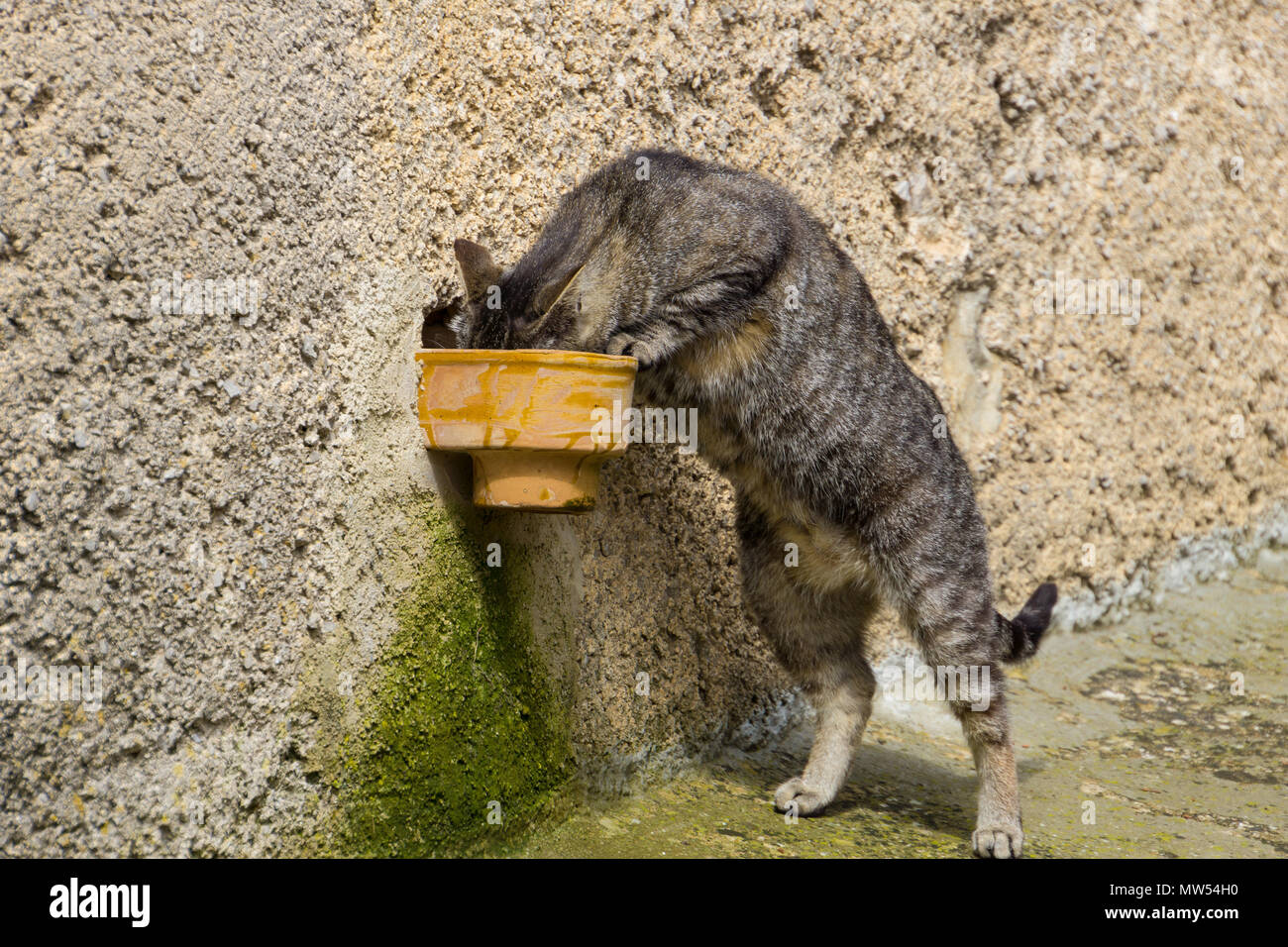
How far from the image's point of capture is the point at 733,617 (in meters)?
4.19

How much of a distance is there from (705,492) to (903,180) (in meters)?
1.68

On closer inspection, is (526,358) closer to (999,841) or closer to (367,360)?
(367,360)

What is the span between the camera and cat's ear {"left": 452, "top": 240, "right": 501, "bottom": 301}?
9.89ft

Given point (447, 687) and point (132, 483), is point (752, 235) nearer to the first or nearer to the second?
point (447, 687)

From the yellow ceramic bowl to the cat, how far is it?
33 cm

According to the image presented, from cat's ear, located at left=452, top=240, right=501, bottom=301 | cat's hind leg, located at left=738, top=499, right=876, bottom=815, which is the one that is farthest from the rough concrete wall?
cat's hind leg, located at left=738, top=499, right=876, bottom=815

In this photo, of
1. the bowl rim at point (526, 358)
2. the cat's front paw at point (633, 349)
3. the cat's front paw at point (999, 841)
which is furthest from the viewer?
the cat's front paw at point (999, 841)

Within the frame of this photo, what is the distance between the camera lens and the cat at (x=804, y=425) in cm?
333

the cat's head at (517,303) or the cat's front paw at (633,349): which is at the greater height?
the cat's head at (517,303)

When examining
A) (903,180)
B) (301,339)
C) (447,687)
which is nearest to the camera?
(301,339)

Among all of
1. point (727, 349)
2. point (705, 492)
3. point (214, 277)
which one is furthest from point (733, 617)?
point (214, 277)

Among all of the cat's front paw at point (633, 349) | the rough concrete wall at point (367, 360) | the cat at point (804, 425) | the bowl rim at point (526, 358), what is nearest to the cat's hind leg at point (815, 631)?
the cat at point (804, 425)

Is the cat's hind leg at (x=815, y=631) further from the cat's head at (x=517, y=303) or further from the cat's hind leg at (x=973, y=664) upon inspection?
the cat's head at (x=517, y=303)

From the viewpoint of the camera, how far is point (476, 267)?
3.02m
